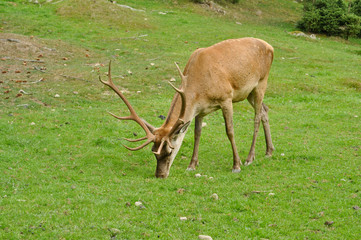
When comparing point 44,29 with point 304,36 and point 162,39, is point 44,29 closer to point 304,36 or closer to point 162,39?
point 162,39

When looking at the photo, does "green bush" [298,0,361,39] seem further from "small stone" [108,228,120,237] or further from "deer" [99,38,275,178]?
"small stone" [108,228,120,237]

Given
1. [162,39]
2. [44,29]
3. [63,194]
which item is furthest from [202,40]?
[63,194]

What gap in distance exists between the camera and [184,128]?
7945 millimetres

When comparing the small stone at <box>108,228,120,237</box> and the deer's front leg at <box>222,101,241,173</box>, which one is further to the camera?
the deer's front leg at <box>222,101,241,173</box>

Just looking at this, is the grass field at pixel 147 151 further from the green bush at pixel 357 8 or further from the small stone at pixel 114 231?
the green bush at pixel 357 8

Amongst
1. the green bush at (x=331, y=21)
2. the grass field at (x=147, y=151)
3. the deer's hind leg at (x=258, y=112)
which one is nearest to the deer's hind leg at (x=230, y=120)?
the grass field at (x=147, y=151)

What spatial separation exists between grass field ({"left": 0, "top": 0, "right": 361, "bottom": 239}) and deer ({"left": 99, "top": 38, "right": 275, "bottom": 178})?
2.08ft

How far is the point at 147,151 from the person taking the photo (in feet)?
31.6

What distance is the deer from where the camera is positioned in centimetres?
781

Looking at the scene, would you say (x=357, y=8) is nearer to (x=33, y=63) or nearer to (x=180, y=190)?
(x=33, y=63)

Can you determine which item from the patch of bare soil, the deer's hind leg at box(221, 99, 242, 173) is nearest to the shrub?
the patch of bare soil

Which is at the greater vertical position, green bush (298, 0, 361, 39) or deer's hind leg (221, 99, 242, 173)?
deer's hind leg (221, 99, 242, 173)

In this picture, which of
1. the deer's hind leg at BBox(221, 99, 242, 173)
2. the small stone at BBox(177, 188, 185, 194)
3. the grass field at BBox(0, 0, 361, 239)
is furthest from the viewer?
the deer's hind leg at BBox(221, 99, 242, 173)

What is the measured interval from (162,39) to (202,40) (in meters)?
2.20
